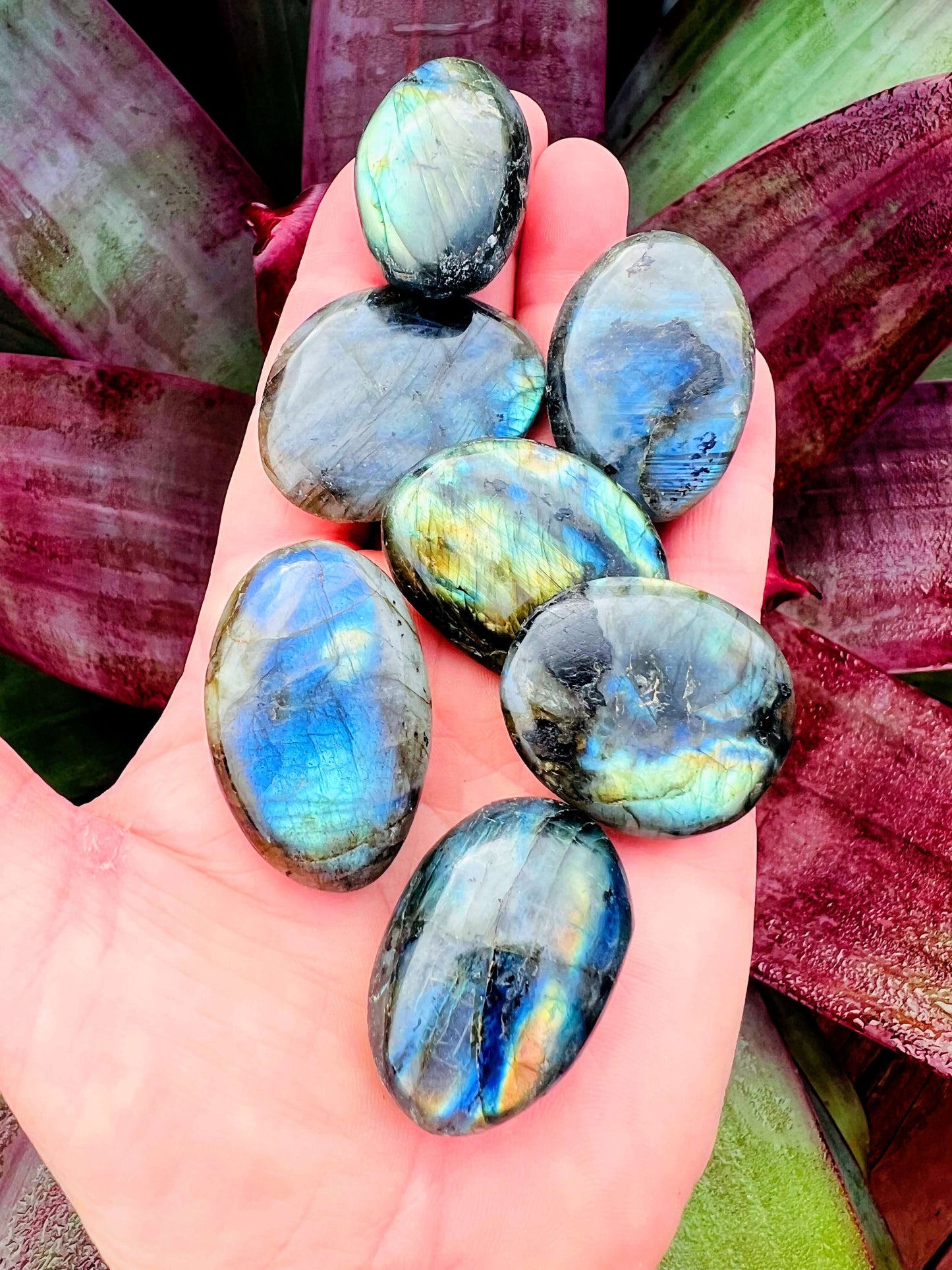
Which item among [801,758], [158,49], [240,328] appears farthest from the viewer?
[158,49]

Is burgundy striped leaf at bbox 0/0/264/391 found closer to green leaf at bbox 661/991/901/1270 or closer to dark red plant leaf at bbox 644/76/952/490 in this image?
dark red plant leaf at bbox 644/76/952/490

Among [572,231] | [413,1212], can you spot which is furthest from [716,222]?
[413,1212]

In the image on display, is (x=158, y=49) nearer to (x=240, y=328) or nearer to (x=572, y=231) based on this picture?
(x=240, y=328)

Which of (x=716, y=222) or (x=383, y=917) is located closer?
(x=383, y=917)

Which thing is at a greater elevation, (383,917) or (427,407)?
(427,407)

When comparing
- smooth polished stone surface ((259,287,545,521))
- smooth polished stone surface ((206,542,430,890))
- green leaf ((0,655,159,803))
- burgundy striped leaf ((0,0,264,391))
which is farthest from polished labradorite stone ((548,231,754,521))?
green leaf ((0,655,159,803))

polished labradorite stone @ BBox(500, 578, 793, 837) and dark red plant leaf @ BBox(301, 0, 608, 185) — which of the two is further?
dark red plant leaf @ BBox(301, 0, 608, 185)

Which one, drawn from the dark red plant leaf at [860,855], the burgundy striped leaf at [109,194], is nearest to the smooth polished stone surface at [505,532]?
the dark red plant leaf at [860,855]
